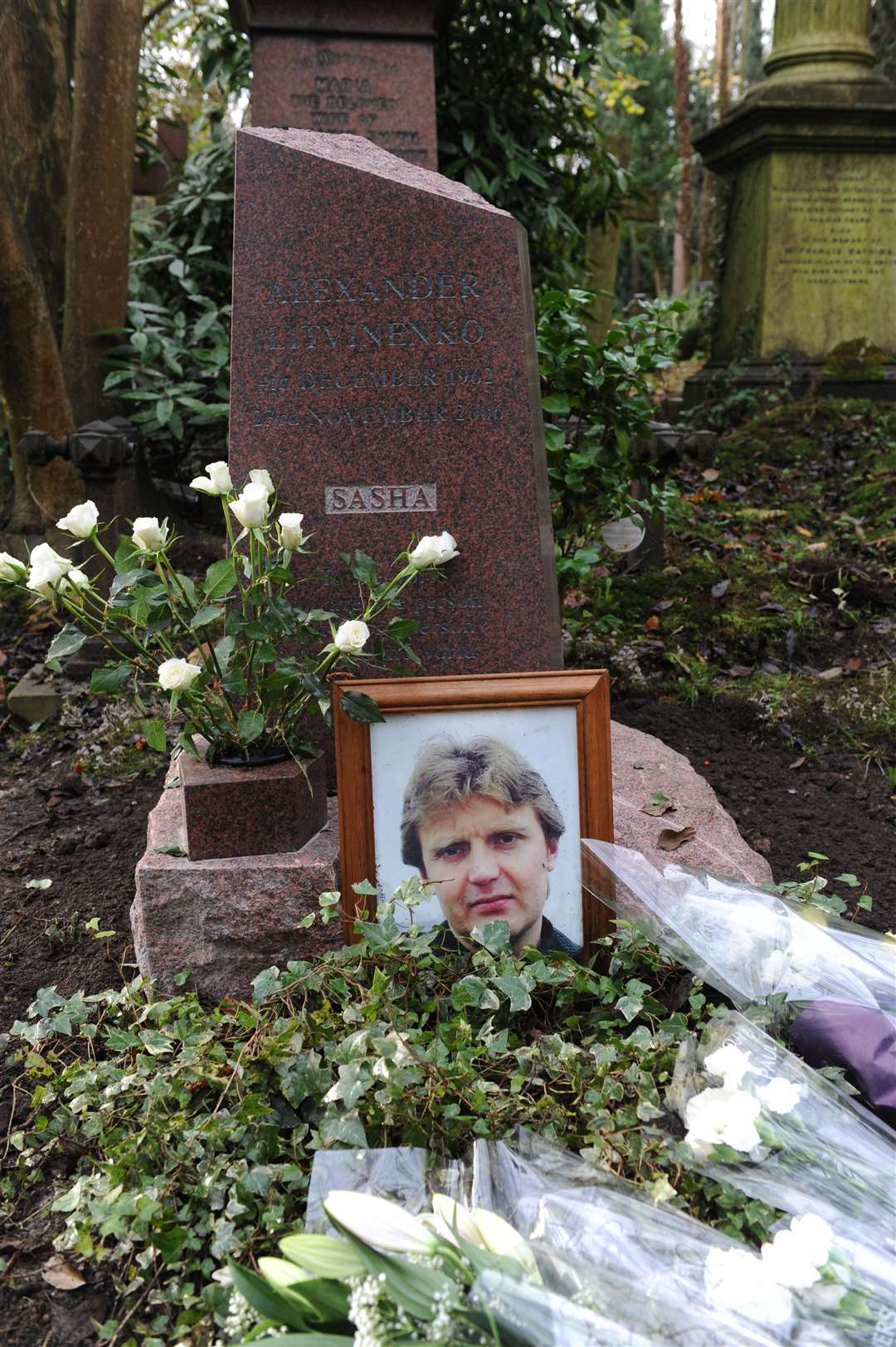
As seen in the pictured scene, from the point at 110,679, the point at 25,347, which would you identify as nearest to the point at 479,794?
the point at 110,679

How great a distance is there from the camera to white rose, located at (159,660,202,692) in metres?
2.37

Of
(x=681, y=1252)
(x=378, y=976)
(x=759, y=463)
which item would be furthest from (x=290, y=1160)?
(x=759, y=463)

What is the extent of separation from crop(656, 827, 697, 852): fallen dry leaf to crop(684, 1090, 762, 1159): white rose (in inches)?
48.6

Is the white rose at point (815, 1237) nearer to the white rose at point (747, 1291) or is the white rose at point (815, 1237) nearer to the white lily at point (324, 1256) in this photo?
the white rose at point (747, 1291)

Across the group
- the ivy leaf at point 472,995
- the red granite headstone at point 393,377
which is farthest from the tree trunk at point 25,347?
the ivy leaf at point 472,995

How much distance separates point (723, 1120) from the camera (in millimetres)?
1701

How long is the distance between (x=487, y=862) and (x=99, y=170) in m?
4.57

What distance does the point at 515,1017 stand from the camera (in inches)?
95.7

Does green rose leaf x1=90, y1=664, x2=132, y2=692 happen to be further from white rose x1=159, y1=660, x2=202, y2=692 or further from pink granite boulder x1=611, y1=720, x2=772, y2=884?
pink granite boulder x1=611, y1=720, x2=772, y2=884

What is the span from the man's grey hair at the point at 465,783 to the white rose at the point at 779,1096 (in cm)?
95

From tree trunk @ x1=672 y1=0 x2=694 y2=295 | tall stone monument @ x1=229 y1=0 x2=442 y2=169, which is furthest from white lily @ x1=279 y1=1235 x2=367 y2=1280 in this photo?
tree trunk @ x1=672 y1=0 x2=694 y2=295

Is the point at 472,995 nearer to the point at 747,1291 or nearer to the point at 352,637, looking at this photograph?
the point at 352,637

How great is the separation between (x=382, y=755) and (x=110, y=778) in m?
1.85

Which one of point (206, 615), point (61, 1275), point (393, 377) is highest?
point (393, 377)
